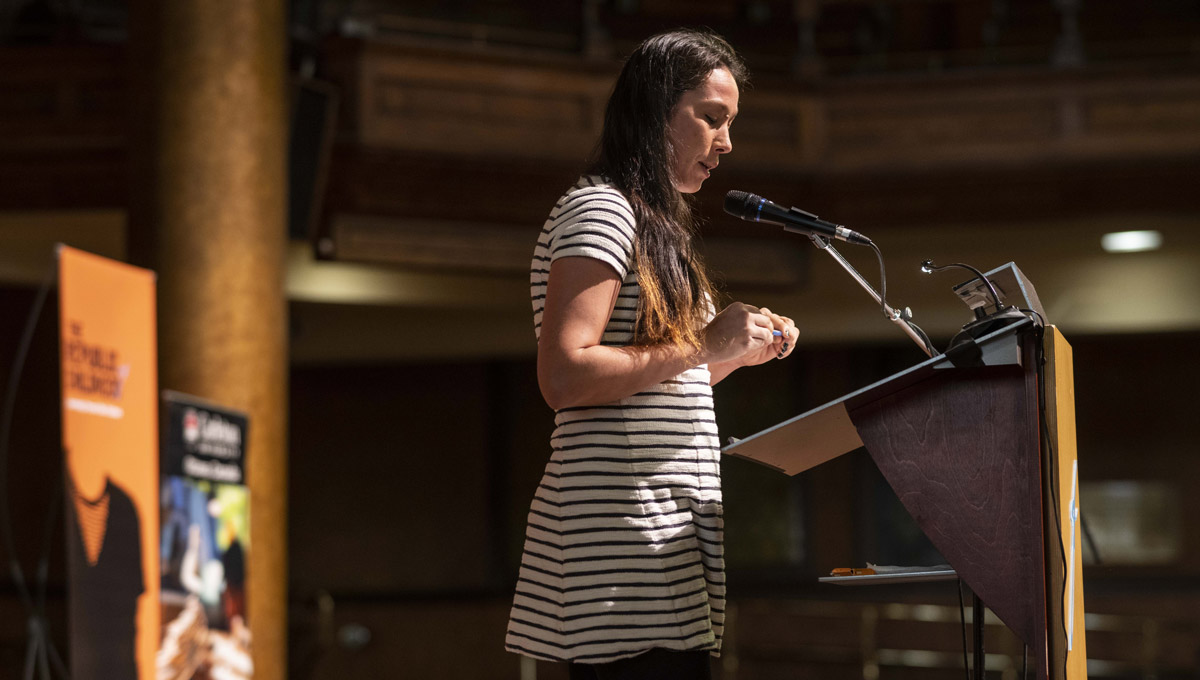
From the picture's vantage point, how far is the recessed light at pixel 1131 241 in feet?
24.0

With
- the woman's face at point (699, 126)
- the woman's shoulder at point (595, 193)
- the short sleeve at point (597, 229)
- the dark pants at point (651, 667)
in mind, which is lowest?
the dark pants at point (651, 667)

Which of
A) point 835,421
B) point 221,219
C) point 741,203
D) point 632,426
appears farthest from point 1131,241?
point 632,426

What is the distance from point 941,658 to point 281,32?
5.58 m

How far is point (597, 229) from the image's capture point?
1576 millimetres

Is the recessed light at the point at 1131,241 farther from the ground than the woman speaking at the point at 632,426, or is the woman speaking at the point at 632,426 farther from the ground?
the recessed light at the point at 1131,241

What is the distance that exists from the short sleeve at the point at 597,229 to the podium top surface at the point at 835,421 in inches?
10.3

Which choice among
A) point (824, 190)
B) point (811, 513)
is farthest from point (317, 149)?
point (811, 513)

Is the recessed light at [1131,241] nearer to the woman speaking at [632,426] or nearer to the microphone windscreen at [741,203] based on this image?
the microphone windscreen at [741,203]

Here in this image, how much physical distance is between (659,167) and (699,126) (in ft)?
0.26

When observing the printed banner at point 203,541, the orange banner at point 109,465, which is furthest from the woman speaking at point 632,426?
the printed banner at point 203,541

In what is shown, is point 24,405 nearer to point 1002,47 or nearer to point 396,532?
point 396,532

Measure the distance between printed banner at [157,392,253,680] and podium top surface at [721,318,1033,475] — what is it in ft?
6.60

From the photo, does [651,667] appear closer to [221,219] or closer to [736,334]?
[736,334]

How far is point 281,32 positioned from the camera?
5102 mm
